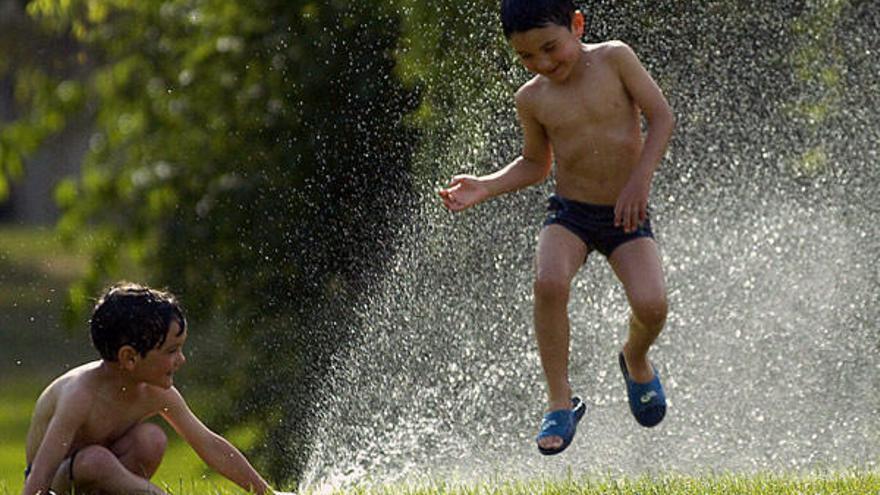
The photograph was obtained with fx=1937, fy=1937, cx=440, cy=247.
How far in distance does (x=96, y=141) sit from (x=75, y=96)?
8.2 inches

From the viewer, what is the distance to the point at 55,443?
15.1 feet

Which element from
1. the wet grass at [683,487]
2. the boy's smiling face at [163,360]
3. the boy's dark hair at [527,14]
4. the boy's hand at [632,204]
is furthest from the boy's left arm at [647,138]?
the boy's smiling face at [163,360]

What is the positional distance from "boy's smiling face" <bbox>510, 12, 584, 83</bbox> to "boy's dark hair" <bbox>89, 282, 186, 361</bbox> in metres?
1.07

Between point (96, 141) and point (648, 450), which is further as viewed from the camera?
point (96, 141)

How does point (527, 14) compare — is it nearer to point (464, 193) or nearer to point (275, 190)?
point (464, 193)

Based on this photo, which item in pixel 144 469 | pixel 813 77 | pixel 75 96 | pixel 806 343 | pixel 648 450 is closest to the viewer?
pixel 144 469

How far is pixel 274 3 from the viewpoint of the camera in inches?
284

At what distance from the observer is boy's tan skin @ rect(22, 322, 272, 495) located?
4609 mm

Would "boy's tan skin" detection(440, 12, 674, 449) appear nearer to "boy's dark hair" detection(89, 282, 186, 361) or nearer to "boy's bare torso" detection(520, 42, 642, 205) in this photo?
"boy's bare torso" detection(520, 42, 642, 205)

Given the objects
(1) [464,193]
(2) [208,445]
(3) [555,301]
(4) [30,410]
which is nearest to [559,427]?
(3) [555,301]

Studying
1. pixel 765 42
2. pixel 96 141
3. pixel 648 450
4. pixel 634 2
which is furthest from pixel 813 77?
pixel 96 141

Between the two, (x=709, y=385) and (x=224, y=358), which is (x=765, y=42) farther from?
(x=224, y=358)

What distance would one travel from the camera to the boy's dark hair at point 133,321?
4.63m

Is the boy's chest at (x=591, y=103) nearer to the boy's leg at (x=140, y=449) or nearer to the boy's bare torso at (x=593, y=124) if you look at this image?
the boy's bare torso at (x=593, y=124)
